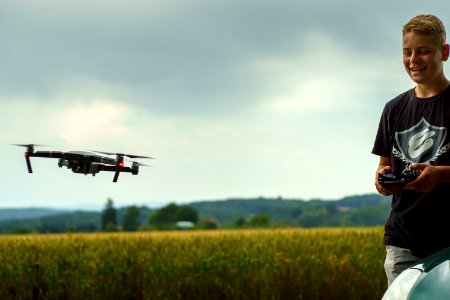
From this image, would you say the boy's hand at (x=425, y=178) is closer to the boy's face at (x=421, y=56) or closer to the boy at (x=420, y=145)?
the boy at (x=420, y=145)

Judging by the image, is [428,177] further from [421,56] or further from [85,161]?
[85,161]

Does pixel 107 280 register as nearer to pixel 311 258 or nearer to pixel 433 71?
pixel 311 258

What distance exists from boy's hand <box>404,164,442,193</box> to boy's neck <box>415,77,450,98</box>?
0.56 metres

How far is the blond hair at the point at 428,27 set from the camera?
3.06m

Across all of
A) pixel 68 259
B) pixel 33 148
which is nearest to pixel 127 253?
pixel 68 259

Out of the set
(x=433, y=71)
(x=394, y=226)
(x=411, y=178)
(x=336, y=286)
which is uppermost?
(x=433, y=71)

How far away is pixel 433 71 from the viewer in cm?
312

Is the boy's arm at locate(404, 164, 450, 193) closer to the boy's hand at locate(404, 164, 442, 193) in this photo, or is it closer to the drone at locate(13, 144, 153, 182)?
the boy's hand at locate(404, 164, 442, 193)

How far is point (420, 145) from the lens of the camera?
3145 millimetres

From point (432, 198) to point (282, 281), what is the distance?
4.18 m

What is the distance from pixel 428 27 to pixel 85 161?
197 cm

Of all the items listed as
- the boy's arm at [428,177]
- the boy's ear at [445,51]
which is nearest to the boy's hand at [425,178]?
the boy's arm at [428,177]

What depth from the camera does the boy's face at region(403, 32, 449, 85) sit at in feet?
10.1

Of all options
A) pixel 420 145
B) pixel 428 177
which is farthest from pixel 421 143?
pixel 428 177
